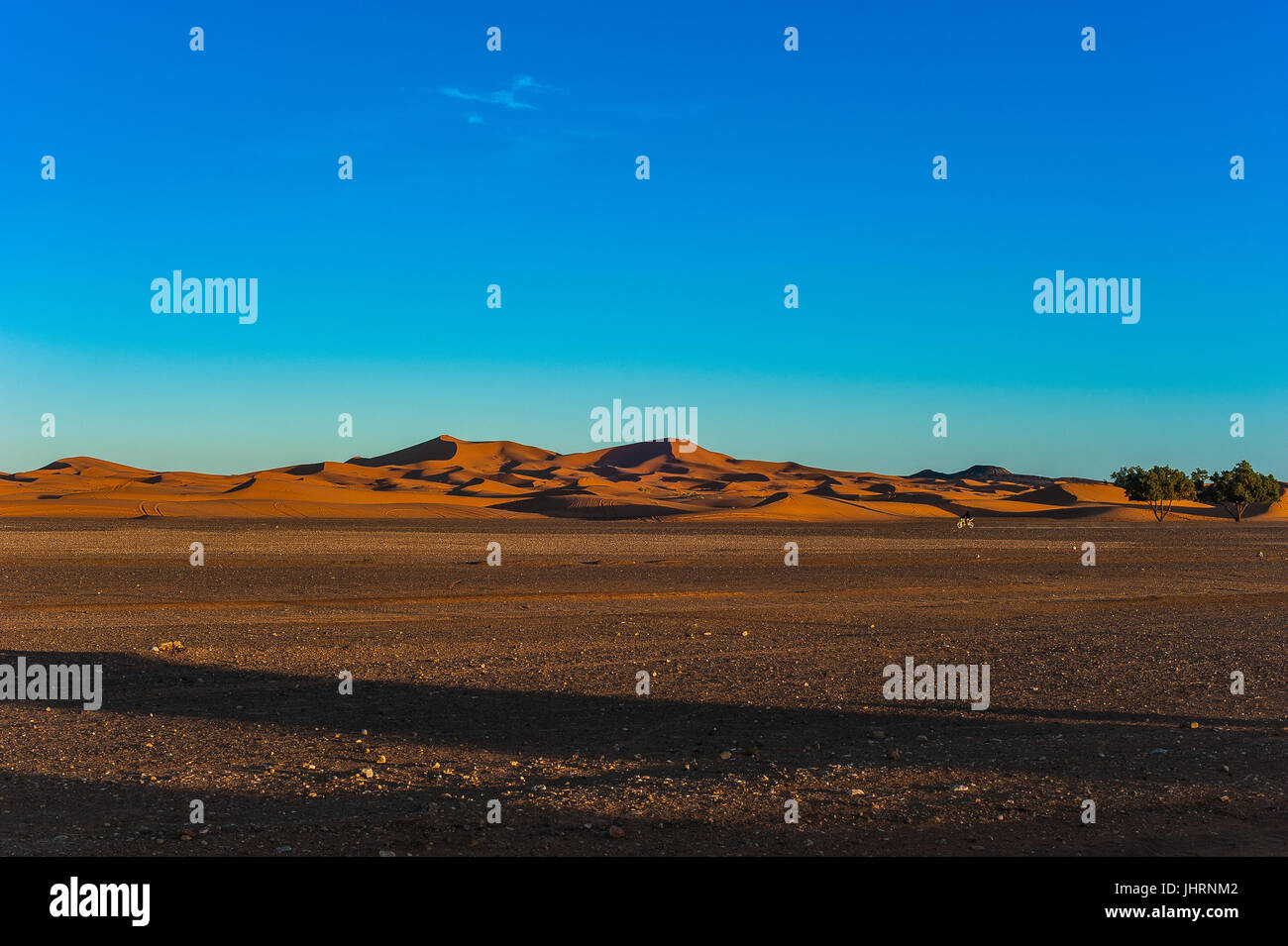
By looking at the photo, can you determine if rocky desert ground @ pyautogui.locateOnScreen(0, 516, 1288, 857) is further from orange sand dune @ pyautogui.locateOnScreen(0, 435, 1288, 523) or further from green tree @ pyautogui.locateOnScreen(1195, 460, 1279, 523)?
green tree @ pyautogui.locateOnScreen(1195, 460, 1279, 523)

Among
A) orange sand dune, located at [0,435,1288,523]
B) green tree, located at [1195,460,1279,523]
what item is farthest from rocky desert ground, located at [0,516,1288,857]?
green tree, located at [1195,460,1279,523]

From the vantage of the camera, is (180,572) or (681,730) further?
(180,572)

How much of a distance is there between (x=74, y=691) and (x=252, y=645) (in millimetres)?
3899

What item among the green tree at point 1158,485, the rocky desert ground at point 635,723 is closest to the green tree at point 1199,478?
the green tree at point 1158,485

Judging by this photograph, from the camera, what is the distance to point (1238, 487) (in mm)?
85688

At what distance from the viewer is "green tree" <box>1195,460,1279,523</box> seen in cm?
8594

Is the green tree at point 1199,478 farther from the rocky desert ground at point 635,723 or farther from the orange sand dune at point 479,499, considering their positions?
the rocky desert ground at point 635,723

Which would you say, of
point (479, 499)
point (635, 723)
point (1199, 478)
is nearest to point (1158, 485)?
point (1199, 478)

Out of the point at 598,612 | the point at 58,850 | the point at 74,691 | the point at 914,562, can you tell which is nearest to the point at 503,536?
the point at 914,562

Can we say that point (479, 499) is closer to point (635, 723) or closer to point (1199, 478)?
point (1199, 478)

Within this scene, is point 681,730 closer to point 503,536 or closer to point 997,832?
point 997,832

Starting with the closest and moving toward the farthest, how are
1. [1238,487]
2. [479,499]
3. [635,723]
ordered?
[635,723] < [1238,487] < [479,499]
